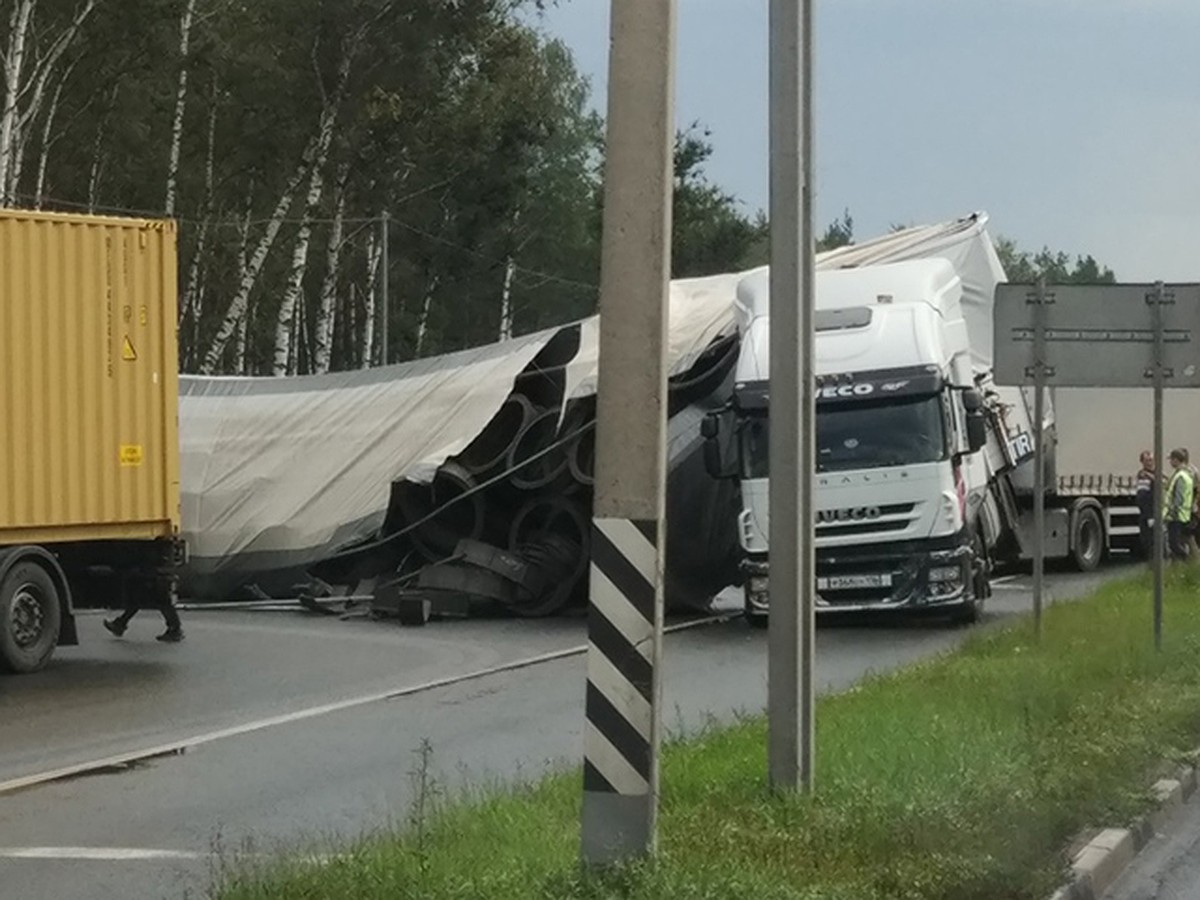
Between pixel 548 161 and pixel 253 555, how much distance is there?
5284cm

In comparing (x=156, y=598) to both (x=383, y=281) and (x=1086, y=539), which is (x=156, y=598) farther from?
(x=383, y=281)

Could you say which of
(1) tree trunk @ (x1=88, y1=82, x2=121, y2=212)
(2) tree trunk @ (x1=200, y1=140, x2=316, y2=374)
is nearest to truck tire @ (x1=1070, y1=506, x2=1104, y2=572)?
(2) tree trunk @ (x1=200, y1=140, x2=316, y2=374)

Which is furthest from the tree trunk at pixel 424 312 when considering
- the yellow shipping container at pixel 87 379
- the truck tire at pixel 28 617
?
the truck tire at pixel 28 617

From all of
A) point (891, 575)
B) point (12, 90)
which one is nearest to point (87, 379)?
point (891, 575)

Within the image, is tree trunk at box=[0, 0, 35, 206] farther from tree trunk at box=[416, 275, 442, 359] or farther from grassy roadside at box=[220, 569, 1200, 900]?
grassy roadside at box=[220, 569, 1200, 900]

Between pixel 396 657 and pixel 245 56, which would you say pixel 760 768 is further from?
pixel 245 56

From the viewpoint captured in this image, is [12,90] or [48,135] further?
[48,135]

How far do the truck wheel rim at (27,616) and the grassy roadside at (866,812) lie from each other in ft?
24.5

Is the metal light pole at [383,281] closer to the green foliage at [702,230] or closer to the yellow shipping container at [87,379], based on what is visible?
the green foliage at [702,230]

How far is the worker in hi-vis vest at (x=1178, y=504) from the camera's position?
31.3 metres

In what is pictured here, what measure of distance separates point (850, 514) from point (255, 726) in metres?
8.83

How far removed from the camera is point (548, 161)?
8188 centimetres

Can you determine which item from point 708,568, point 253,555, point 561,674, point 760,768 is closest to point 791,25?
point 760,768

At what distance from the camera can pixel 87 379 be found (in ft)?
65.2
